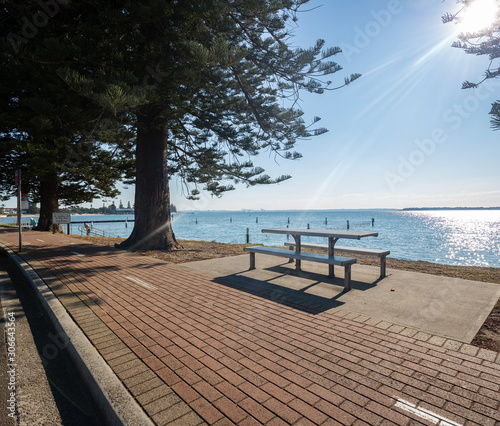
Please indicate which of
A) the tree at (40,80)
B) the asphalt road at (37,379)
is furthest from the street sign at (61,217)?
the asphalt road at (37,379)

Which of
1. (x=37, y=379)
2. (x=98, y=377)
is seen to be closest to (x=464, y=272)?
(x=98, y=377)

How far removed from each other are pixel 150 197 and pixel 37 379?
26.5ft

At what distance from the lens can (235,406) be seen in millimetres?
2182

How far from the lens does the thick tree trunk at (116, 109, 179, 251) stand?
1029cm

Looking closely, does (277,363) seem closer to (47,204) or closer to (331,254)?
(331,254)

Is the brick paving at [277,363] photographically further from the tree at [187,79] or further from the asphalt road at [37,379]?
the tree at [187,79]

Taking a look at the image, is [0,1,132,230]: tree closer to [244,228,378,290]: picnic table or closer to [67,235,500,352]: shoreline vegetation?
[67,235,500,352]: shoreline vegetation

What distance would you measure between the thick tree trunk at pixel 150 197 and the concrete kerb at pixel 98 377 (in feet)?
19.9

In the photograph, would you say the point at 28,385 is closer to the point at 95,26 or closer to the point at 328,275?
the point at 328,275

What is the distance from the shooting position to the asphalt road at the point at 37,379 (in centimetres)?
228

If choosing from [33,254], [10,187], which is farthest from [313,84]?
[10,187]

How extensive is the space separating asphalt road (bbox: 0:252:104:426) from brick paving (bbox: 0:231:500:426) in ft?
1.08

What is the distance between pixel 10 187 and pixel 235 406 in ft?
92.3

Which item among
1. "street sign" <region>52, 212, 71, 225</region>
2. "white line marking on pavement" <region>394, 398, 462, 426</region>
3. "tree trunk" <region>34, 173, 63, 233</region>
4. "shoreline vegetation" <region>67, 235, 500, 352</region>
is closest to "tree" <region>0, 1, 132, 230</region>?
"shoreline vegetation" <region>67, 235, 500, 352</region>
